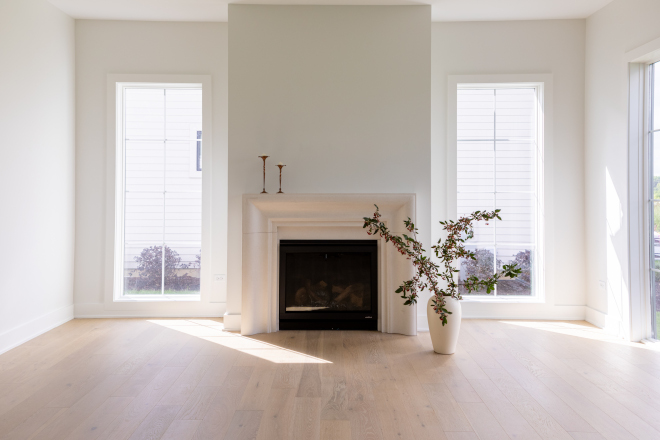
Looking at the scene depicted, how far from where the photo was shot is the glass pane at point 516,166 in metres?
4.74

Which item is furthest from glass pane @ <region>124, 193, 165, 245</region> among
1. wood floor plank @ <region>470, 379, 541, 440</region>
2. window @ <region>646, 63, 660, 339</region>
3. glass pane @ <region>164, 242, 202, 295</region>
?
window @ <region>646, 63, 660, 339</region>

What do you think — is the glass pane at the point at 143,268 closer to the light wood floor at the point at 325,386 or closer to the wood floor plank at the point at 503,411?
the light wood floor at the point at 325,386

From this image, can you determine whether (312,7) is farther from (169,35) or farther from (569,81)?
(569,81)

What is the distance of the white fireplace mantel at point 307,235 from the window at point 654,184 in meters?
1.83

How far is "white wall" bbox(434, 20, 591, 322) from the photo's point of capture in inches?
181

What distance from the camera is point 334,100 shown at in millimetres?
4219

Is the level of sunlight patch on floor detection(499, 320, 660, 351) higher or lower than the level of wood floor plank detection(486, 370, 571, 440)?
higher

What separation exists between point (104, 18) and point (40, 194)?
1.76m

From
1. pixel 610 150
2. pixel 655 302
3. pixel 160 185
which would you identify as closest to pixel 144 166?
pixel 160 185

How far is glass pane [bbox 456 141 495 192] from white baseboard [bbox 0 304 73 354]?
387cm

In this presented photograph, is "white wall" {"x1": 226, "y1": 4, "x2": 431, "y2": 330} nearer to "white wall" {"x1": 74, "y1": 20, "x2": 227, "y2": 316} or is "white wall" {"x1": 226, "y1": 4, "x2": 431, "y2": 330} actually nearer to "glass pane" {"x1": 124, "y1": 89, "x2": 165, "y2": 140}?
"white wall" {"x1": 74, "y1": 20, "x2": 227, "y2": 316}

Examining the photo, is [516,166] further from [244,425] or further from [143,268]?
[143,268]

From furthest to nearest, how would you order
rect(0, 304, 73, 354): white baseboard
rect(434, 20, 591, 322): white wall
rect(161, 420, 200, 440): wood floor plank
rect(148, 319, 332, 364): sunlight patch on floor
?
1. rect(434, 20, 591, 322): white wall
2. rect(0, 304, 73, 354): white baseboard
3. rect(148, 319, 332, 364): sunlight patch on floor
4. rect(161, 420, 200, 440): wood floor plank

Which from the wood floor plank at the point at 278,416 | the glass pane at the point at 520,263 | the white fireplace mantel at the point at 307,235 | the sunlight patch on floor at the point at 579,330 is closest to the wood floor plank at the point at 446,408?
the wood floor plank at the point at 278,416
